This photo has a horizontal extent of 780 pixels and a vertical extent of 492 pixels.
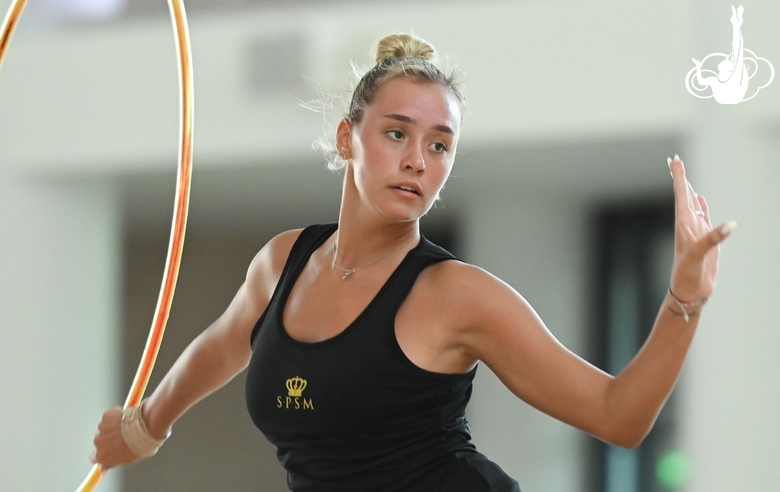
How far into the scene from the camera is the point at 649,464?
440 cm

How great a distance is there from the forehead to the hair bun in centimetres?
10

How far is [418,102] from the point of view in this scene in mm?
1453

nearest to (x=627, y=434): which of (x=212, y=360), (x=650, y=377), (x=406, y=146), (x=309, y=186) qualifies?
(x=650, y=377)

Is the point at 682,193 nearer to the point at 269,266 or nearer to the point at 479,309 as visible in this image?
the point at 479,309

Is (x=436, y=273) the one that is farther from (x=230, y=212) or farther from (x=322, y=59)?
(x=230, y=212)

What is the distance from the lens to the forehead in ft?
4.75

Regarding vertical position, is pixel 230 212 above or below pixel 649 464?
above

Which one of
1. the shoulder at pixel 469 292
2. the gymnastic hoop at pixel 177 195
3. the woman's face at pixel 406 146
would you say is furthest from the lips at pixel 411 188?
the gymnastic hoop at pixel 177 195

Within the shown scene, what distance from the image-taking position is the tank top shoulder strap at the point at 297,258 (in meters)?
1.57

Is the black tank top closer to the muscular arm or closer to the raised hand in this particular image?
the muscular arm

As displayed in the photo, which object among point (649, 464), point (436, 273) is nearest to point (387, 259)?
point (436, 273)

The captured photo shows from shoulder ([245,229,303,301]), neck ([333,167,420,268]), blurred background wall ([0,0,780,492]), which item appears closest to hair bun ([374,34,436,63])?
neck ([333,167,420,268])

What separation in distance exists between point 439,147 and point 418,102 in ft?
0.23

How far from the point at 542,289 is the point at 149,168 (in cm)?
182
